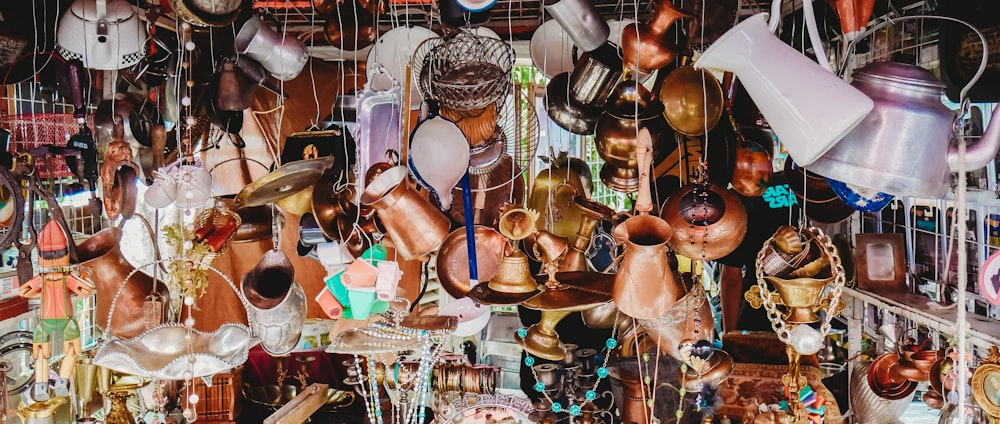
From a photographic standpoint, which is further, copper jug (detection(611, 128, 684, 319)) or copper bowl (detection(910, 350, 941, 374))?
copper bowl (detection(910, 350, 941, 374))

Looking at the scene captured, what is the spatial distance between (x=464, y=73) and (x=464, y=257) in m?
0.40

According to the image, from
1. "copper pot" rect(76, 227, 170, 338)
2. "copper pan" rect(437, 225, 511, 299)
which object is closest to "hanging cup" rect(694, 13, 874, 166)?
"copper pan" rect(437, 225, 511, 299)

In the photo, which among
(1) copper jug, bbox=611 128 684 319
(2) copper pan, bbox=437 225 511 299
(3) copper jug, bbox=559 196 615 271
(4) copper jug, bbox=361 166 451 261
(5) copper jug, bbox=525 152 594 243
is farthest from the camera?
(5) copper jug, bbox=525 152 594 243

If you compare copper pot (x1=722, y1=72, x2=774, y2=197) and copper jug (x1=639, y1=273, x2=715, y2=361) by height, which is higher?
copper pot (x1=722, y1=72, x2=774, y2=197)

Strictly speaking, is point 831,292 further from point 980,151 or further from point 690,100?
point 690,100

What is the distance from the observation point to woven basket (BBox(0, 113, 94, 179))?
75.9 inches

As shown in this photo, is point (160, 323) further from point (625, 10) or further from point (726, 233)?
point (625, 10)

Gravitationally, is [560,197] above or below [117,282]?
above

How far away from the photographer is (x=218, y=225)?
6.14ft

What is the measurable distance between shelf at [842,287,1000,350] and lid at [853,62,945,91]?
1.74ft

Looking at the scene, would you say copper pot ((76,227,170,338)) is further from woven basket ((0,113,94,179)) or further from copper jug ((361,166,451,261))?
copper jug ((361,166,451,261))

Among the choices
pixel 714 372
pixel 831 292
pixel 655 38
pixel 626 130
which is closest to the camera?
pixel 831 292

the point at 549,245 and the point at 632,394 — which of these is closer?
the point at 549,245

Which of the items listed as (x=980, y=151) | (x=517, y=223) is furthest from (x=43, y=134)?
(x=980, y=151)
